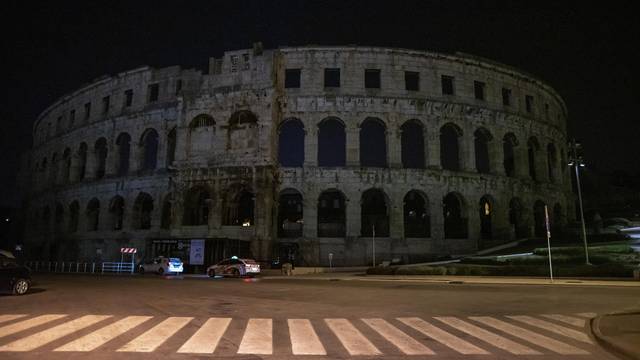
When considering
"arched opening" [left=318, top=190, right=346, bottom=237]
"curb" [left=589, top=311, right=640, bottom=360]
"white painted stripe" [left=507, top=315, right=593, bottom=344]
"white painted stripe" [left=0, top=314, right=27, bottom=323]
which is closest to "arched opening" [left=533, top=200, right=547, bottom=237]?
"arched opening" [left=318, top=190, right=346, bottom=237]

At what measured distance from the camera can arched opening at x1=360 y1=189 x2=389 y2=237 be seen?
49031mm

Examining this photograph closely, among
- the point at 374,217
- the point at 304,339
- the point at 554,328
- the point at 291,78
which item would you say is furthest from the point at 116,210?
the point at 554,328

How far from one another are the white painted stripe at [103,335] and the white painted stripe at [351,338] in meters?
4.41

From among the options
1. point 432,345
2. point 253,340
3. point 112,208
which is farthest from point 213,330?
point 112,208

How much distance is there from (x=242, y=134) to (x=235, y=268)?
15.6 meters

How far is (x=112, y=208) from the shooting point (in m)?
50.4

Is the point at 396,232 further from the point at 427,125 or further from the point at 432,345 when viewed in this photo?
the point at 432,345

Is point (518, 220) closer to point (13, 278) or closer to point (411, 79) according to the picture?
point (411, 79)

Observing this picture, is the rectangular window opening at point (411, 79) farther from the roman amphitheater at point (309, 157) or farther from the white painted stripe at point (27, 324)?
the white painted stripe at point (27, 324)

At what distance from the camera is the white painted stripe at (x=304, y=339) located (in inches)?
298

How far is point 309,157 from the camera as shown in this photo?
141 ft

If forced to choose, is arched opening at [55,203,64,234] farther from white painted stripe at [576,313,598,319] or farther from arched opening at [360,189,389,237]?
white painted stripe at [576,313,598,319]

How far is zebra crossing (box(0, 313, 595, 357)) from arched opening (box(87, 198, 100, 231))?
149ft

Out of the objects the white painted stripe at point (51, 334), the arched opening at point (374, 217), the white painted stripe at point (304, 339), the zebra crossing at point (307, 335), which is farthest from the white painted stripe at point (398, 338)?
the arched opening at point (374, 217)
